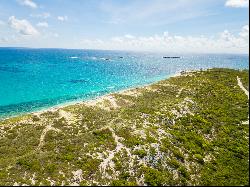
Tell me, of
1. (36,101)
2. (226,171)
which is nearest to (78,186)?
(226,171)

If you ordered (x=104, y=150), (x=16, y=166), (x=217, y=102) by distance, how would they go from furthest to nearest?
(x=217, y=102)
(x=104, y=150)
(x=16, y=166)

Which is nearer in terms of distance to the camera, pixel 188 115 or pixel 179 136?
pixel 179 136

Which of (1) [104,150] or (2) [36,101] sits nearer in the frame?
(1) [104,150]

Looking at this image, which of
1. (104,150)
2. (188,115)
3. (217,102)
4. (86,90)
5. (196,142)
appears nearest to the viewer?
(104,150)

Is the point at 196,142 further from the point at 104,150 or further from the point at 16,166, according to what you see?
the point at 16,166

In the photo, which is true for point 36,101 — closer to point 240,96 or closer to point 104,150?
point 104,150

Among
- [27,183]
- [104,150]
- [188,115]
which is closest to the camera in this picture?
[27,183]

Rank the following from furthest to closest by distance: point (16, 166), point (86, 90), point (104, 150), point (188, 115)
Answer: point (86, 90), point (188, 115), point (104, 150), point (16, 166)

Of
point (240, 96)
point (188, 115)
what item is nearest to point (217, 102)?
Result: point (240, 96)

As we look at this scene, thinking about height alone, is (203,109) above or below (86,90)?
above
